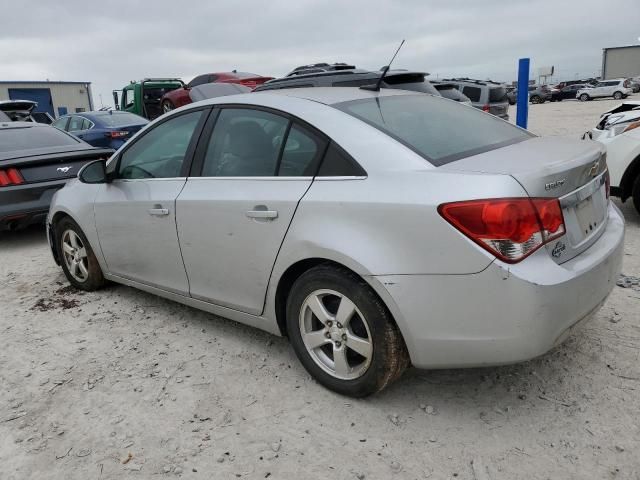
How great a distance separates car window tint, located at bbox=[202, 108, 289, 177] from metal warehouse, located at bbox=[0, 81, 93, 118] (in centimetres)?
3742

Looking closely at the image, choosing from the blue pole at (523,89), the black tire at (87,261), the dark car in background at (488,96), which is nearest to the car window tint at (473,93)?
the dark car in background at (488,96)

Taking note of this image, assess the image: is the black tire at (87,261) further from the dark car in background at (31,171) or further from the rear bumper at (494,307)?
the rear bumper at (494,307)

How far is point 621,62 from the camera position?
53125 mm

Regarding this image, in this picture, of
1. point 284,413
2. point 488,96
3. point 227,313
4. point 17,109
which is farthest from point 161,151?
point 488,96

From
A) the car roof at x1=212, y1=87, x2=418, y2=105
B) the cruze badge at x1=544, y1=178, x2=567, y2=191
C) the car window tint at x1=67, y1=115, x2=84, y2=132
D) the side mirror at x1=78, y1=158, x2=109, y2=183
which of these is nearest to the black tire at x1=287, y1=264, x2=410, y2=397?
the cruze badge at x1=544, y1=178, x2=567, y2=191

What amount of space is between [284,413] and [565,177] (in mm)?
1713

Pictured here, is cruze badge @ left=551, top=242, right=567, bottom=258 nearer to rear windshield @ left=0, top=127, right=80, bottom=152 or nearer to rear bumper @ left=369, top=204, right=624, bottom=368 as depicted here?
rear bumper @ left=369, top=204, right=624, bottom=368

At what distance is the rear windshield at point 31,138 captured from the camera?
21.9 ft

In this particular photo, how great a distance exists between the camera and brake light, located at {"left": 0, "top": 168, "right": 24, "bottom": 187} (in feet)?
19.9

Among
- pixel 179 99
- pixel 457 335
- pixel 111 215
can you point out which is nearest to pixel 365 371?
pixel 457 335

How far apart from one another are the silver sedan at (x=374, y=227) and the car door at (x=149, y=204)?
15 mm

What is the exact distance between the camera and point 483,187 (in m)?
2.25

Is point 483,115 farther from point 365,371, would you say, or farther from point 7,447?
point 7,447

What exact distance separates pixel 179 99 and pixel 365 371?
11427 millimetres
